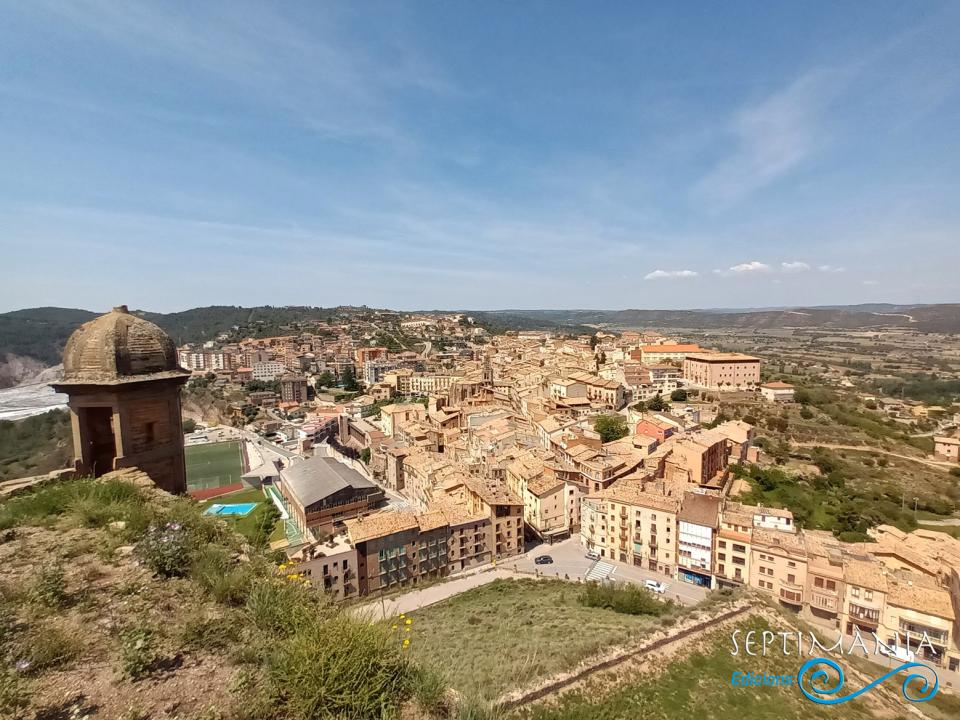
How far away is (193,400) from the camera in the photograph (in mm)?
81625

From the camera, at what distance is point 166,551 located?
15.1 feet

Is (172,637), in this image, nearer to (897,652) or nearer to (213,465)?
(897,652)

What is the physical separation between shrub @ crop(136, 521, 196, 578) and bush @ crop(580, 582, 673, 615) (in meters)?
19.6

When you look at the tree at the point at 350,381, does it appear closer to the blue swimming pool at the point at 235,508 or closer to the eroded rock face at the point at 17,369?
the blue swimming pool at the point at 235,508

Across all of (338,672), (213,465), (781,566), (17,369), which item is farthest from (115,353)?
(17,369)

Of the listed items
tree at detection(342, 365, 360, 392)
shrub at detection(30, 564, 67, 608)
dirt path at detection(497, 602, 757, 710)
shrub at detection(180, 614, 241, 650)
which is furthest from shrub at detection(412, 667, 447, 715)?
tree at detection(342, 365, 360, 392)

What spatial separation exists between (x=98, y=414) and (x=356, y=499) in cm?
2825

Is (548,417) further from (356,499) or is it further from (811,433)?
(811,433)

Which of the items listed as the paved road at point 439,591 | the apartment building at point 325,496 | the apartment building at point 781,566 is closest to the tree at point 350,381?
the apartment building at point 325,496

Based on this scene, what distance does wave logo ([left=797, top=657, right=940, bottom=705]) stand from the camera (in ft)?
42.4

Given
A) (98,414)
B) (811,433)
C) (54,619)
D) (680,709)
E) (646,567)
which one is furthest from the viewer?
(811,433)

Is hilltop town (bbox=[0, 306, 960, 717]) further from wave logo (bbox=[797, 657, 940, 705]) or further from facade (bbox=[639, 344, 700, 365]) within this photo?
facade (bbox=[639, 344, 700, 365])

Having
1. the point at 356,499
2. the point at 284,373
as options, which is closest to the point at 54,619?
the point at 356,499

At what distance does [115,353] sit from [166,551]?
4.52 metres
